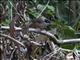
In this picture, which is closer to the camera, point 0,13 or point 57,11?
point 0,13

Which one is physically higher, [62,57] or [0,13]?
[0,13]

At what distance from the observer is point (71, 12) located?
270cm

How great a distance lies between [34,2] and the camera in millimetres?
2504

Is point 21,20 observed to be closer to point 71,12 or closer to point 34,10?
point 34,10

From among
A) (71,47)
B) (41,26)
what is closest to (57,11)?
(71,47)

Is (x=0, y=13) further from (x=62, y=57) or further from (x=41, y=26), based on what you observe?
(x=62, y=57)

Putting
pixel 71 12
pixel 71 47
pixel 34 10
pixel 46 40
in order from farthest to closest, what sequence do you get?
pixel 71 12 → pixel 34 10 → pixel 71 47 → pixel 46 40

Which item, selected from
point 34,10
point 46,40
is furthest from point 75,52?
point 34,10

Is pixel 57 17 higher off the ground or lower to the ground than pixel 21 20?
lower

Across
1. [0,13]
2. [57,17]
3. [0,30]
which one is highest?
[0,13]

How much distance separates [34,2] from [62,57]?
1011 mm

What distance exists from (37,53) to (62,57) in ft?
0.48

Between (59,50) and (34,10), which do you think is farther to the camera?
(34,10)

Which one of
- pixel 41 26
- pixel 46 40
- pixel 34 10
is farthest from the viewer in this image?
pixel 34 10
